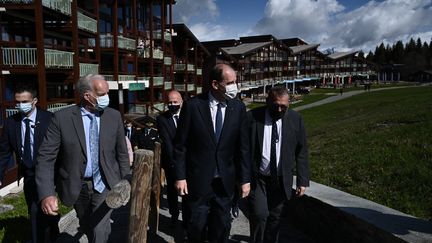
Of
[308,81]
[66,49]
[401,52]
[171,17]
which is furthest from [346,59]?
[66,49]

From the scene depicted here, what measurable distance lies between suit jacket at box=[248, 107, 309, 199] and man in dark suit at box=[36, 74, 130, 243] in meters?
1.58

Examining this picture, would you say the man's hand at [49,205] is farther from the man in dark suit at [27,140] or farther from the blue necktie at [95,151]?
the man in dark suit at [27,140]

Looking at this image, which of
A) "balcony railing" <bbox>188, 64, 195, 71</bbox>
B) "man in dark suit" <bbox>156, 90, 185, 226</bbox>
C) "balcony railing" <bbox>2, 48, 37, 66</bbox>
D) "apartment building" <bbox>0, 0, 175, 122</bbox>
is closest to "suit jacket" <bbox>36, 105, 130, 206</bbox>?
"man in dark suit" <bbox>156, 90, 185, 226</bbox>

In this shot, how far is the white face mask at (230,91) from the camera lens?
13.9ft

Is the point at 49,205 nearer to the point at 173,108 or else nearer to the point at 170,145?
the point at 170,145

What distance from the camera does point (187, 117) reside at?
4289 mm

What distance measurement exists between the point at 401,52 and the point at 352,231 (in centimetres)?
17144

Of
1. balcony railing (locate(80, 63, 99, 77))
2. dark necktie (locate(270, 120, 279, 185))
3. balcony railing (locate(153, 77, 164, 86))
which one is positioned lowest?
dark necktie (locate(270, 120, 279, 185))

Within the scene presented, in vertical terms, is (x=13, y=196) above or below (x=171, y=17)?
below

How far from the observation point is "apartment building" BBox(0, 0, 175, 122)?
1762cm

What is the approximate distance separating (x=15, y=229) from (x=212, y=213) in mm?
3605

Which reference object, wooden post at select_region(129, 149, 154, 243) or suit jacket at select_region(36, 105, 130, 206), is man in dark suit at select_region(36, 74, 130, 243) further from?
wooden post at select_region(129, 149, 154, 243)

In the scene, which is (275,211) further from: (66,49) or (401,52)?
→ (401,52)

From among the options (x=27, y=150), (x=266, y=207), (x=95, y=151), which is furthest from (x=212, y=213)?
(x=27, y=150)
